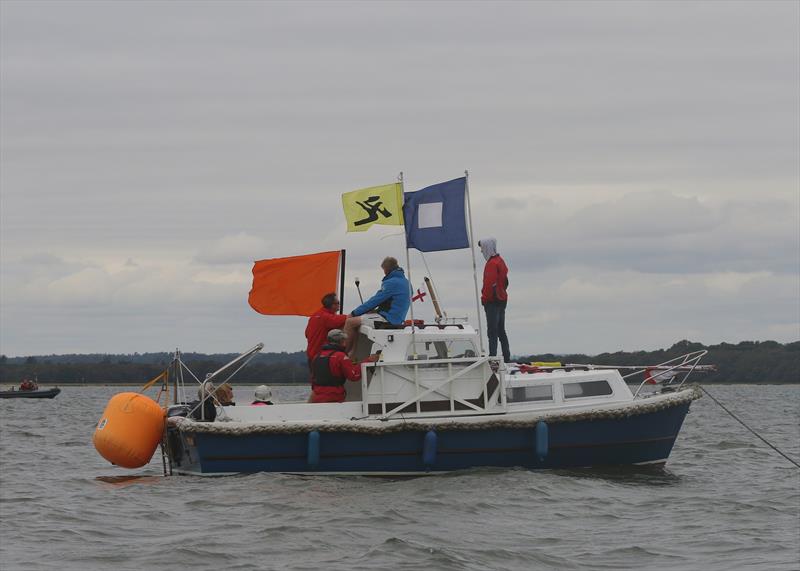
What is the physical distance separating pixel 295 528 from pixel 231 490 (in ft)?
11.0

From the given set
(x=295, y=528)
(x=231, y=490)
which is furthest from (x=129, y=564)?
(x=231, y=490)

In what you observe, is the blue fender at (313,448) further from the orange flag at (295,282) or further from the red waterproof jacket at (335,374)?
the orange flag at (295,282)

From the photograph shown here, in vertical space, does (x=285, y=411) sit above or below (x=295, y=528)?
above

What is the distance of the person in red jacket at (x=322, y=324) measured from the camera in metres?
20.6

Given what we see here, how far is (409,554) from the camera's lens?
14141mm

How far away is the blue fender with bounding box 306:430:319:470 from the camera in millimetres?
19688

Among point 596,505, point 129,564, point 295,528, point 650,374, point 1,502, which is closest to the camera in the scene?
point 129,564

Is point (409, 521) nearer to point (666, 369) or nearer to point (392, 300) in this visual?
point (392, 300)

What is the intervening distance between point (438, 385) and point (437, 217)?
2.91 meters

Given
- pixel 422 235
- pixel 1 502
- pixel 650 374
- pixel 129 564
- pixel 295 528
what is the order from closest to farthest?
pixel 129 564
pixel 295 528
pixel 1 502
pixel 422 235
pixel 650 374

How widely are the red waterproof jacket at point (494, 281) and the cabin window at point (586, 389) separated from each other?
95.9 inches

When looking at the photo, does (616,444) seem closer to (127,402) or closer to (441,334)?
(441,334)

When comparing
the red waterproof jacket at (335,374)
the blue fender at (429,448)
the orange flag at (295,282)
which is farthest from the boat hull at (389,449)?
the orange flag at (295,282)

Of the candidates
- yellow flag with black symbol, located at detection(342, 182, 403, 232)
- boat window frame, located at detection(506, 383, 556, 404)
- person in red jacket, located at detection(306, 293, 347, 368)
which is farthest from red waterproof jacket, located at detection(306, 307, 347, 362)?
boat window frame, located at detection(506, 383, 556, 404)
